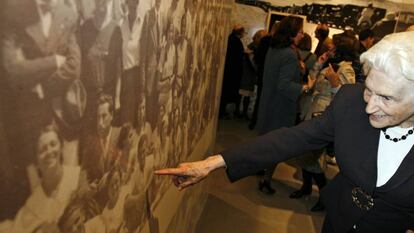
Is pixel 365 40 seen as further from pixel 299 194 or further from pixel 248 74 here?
→ pixel 248 74

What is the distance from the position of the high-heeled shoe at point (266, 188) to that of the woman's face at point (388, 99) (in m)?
2.91

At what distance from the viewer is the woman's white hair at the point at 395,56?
4.37ft

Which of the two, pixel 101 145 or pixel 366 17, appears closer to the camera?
pixel 101 145

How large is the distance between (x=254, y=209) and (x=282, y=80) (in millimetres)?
1391

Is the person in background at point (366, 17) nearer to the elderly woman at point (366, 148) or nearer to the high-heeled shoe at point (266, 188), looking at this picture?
the high-heeled shoe at point (266, 188)

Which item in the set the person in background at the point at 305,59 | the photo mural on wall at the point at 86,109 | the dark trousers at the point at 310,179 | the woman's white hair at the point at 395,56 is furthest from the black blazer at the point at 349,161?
the person in background at the point at 305,59

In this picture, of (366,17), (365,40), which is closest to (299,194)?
(365,40)

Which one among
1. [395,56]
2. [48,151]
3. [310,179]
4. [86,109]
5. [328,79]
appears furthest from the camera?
[310,179]

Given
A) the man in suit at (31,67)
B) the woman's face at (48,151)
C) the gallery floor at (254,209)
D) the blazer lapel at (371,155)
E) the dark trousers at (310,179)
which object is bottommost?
the gallery floor at (254,209)

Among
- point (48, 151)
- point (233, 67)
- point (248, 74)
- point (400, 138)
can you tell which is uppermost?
point (48, 151)

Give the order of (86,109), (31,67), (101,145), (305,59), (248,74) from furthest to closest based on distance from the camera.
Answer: (248,74) < (305,59) < (101,145) < (86,109) < (31,67)

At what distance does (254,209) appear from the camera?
13.0ft

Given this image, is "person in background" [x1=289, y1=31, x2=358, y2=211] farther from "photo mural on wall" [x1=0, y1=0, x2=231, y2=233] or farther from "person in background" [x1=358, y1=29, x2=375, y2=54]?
"photo mural on wall" [x1=0, y1=0, x2=231, y2=233]

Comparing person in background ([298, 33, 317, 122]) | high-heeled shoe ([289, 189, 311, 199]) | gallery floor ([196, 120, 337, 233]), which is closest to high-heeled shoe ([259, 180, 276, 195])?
gallery floor ([196, 120, 337, 233])
